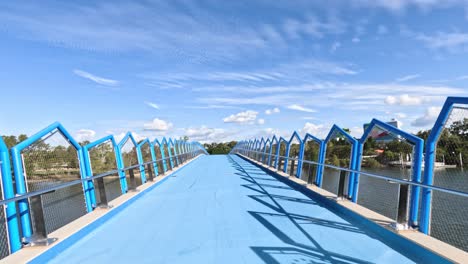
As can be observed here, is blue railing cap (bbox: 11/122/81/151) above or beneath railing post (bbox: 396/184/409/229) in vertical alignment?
above

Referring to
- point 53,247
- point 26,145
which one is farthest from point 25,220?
point 26,145

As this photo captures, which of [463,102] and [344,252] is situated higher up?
[463,102]

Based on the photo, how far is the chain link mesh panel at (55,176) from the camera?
4.32 meters

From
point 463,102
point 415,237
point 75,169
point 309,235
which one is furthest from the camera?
point 75,169

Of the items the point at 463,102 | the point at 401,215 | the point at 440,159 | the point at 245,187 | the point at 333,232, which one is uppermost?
the point at 463,102

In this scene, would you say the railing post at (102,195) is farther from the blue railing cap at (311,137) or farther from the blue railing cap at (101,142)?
the blue railing cap at (311,137)

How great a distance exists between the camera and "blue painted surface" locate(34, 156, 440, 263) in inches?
136

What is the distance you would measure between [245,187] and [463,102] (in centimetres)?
574

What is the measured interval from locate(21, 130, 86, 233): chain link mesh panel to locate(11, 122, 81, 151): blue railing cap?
0.05 meters

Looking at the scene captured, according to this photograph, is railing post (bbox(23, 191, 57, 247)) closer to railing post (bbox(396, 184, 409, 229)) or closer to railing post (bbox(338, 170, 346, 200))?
railing post (bbox(396, 184, 409, 229))

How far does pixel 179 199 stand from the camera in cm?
702

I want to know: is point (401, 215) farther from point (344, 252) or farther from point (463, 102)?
point (463, 102)

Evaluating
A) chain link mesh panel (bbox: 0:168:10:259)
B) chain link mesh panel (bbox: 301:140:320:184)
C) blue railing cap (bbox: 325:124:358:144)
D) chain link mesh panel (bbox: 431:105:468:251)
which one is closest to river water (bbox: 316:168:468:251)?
chain link mesh panel (bbox: 431:105:468:251)

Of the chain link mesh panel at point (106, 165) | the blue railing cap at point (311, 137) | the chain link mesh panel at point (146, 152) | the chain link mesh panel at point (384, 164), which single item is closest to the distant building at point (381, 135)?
the chain link mesh panel at point (384, 164)
